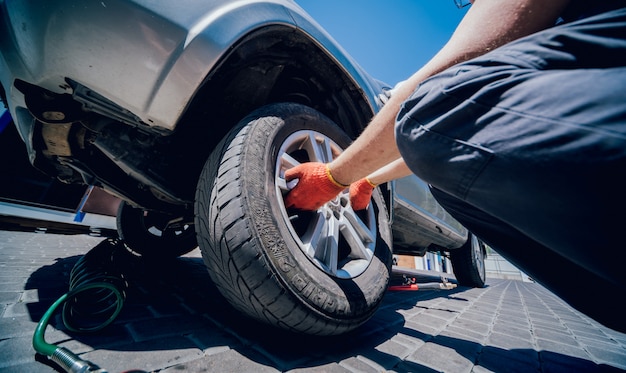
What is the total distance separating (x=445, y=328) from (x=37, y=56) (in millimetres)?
2294

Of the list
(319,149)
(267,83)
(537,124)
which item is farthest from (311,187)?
(537,124)

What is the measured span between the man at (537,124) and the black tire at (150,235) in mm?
2677

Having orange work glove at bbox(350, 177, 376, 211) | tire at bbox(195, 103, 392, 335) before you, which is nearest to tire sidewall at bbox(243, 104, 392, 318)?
tire at bbox(195, 103, 392, 335)

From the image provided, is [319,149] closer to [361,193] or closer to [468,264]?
[361,193]

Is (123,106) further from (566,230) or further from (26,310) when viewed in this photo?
(566,230)

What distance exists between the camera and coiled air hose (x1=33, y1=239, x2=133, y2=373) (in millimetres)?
668

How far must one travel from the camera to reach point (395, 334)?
4.19 feet

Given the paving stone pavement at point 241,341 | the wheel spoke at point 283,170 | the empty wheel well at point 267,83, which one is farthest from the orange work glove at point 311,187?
the paving stone pavement at point 241,341

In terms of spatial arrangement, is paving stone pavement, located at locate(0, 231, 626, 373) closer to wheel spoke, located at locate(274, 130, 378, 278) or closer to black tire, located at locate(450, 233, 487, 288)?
wheel spoke, located at locate(274, 130, 378, 278)

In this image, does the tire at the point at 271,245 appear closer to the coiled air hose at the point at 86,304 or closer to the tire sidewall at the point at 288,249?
the tire sidewall at the point at 288,249

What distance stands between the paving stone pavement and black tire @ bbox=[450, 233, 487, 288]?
92.2 inches

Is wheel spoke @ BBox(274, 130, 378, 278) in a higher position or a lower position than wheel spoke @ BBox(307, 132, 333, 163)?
lower

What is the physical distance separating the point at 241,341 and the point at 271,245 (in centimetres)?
42

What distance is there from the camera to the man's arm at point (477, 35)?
496 mm
